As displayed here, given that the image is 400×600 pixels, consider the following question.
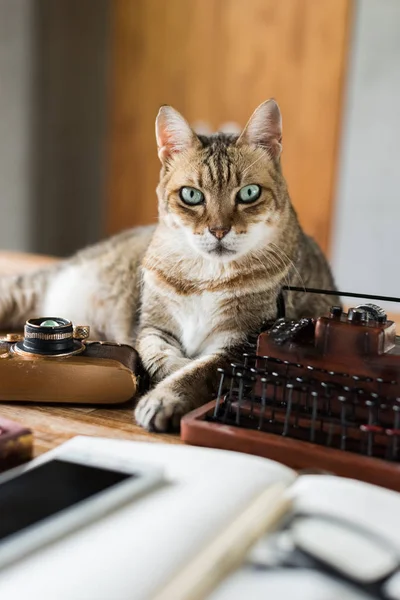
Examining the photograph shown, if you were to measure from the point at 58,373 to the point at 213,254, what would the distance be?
0.32 m

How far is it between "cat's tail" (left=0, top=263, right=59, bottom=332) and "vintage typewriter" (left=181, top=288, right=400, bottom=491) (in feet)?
2.44

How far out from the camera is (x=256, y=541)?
583 mm

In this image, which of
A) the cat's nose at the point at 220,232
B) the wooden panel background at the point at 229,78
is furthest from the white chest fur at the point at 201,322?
the wooden panel background at the point at 229,78

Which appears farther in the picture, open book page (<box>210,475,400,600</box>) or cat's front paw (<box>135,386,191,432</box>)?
cat's front paw (<box>135,386,191,432</box>)

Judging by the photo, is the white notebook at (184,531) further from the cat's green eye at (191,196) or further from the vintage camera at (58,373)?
the cat's green eye at (191,196)

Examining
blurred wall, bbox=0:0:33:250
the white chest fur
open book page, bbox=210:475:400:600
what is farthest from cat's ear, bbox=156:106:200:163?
blurred wall, bbox=0:0:33:250

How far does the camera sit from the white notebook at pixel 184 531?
0.50m

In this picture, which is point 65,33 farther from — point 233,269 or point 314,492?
point 314,492

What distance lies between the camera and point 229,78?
3467mm

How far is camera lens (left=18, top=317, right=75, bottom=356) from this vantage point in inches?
38.9

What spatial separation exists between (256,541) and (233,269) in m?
0.61

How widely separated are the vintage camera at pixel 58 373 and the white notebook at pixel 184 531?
21cm

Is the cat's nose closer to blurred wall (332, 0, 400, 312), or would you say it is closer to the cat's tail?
the cat's tail

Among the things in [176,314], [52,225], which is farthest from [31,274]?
[52,225]
